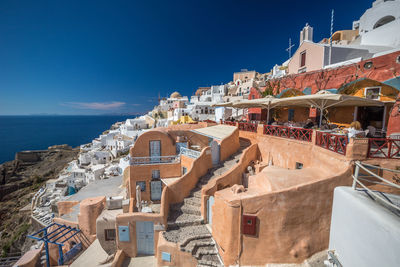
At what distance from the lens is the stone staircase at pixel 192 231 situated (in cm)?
795

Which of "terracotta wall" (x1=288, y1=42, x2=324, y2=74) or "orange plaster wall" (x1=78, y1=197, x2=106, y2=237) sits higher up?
"terracotta wall" (x1=288, y1=42, x2=324, y2=74)

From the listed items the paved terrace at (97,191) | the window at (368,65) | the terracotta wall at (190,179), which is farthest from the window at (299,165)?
the paved terrace at (97,191)

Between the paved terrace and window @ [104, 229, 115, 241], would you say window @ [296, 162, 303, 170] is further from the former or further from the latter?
the paved terrace

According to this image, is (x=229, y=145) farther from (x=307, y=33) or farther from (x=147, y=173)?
(x=307, y=33)

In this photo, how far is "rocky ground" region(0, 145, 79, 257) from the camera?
22.3m

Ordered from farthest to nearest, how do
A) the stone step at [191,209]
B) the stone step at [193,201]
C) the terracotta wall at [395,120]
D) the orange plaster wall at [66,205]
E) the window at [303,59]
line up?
the window at [303,59], the orange plaster wall at [66,205], the stone step at [193,201], the stone step at [191,209], the terracotta wall at [395,120]

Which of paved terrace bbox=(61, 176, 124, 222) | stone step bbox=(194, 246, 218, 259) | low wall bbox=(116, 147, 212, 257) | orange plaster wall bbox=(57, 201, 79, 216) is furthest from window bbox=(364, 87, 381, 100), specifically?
orange plaster wall bbox=(57, 201, 79, 216)

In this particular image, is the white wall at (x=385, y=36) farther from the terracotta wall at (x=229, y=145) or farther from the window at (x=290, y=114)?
the terracotta wall at (x=229, y=145)

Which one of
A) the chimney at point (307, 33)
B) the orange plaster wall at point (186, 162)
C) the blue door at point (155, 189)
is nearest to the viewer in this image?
the orange plaster wall at point (186, 162)

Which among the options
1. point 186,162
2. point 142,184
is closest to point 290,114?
point 186,162

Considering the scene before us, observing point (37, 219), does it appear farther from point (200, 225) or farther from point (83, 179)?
point (200, 225)

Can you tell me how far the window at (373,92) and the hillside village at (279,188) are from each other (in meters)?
0.05

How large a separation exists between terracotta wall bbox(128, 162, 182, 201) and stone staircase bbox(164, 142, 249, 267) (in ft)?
10.9

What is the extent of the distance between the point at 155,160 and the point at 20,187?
44.7 meters
